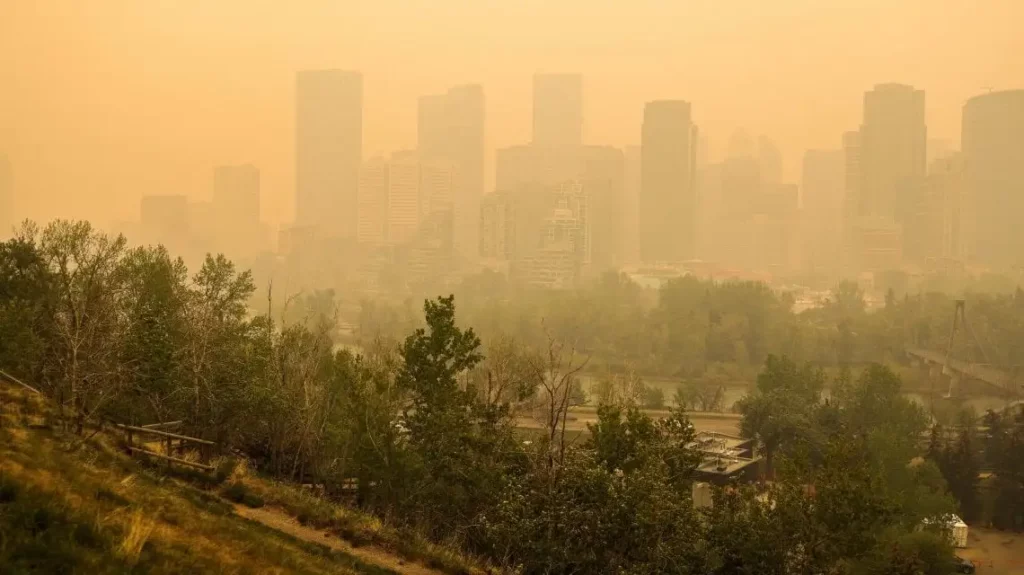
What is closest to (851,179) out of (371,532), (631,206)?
(631,206)

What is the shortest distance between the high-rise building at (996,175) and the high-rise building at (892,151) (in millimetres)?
2166

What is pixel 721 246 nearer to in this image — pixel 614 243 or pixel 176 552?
pixel 614 243

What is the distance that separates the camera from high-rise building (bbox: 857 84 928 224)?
38625 millimetres

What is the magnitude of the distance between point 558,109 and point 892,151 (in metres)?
16.8

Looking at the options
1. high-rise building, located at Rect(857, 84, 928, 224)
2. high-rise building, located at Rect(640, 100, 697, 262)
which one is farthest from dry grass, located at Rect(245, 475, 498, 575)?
high-rise building, located at Rect(857, 84, 928, 224)

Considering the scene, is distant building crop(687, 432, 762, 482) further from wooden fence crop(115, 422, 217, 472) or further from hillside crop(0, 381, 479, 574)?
wooden fence crop(115, 422, 217, 472)

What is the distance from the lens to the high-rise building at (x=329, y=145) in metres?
35.4

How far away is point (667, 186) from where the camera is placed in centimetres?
4094

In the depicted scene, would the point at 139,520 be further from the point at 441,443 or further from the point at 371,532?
the point at 441,443

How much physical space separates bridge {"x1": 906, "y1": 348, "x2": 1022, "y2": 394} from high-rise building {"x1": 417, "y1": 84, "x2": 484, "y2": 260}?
2317 centimetres

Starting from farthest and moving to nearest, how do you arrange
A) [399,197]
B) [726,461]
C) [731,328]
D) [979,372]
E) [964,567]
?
1. [399,197]
2. [731,328]
3. [979,372]
4. [726,461]
5. [964,567]

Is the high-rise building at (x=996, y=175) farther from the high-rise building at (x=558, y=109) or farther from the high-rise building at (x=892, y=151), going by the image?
the high-rise building at (x=558, y=109)

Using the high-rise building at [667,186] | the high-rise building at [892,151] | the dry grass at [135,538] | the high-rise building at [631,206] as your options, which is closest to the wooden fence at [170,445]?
the dry grass at [135,538]

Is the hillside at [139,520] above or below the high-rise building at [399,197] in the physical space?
below
